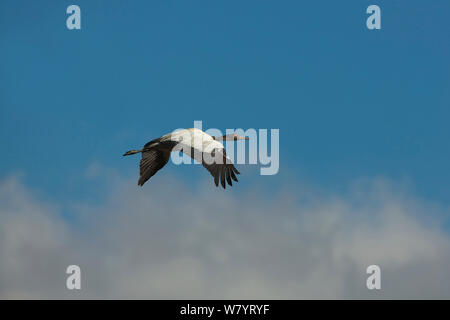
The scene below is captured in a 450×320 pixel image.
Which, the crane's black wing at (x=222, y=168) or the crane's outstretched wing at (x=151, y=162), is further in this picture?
the crane's outstretched wing at (x=151, y=162)

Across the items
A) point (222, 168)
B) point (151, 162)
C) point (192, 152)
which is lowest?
point (222, 168)

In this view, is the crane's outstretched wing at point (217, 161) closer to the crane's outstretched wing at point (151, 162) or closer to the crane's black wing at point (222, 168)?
the crane's black wing at point (222, 168)

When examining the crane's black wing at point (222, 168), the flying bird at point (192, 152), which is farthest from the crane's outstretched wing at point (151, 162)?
the crane's black wing at point (222, 168)

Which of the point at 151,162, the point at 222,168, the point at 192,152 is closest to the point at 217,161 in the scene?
the point at 222,168

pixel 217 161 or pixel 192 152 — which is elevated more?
pixel 192 152

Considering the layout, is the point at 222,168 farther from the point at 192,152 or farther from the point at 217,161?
the point at 192,152

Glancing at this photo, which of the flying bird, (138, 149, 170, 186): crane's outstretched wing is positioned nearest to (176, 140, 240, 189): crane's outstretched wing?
the flying bird
